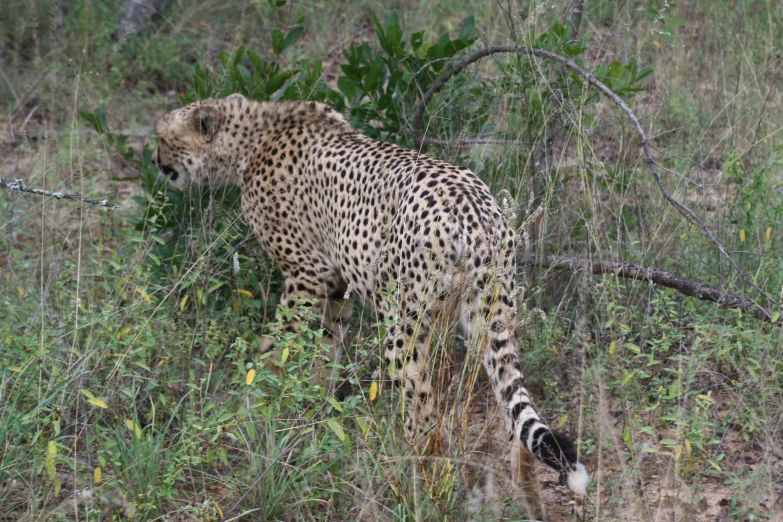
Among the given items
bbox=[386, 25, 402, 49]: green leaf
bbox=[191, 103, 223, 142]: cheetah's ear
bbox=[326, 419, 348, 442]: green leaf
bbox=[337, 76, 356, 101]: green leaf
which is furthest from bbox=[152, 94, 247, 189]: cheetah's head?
bbox=[326, 419, 348, 442]: green leaf

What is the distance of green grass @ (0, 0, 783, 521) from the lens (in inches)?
115

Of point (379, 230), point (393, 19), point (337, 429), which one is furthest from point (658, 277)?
point (393, 19)

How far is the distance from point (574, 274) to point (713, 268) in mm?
754

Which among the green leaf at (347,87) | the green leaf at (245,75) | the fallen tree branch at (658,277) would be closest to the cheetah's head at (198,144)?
the green leaf at (245,75)

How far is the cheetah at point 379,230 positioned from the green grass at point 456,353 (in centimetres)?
14

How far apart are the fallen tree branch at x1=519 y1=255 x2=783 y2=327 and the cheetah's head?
1485 mm

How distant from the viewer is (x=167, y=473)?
10.0 ft

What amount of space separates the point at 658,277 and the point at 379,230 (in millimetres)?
1196

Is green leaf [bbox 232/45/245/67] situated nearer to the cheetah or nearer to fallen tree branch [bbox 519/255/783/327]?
the cheetah

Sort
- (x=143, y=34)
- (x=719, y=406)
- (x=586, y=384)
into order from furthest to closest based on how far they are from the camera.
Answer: (x=143, y=34)
(x=719, y=406)
(x=586, y=384)

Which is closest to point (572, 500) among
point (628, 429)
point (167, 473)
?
point (628, 429)

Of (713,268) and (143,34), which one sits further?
(143,34)

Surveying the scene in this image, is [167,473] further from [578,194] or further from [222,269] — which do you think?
[578,194]

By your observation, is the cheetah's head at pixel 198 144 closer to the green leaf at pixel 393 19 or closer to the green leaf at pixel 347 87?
the green leaf at pixel 347 87
